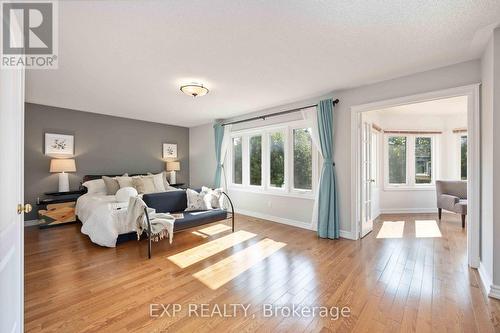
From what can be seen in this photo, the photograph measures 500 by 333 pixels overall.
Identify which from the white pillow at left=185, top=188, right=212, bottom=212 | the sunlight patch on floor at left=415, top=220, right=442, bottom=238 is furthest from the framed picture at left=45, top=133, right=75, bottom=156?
the sunlight patch on floor at left=415, top=220, right=442, bottom=238

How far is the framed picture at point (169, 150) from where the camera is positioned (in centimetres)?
635

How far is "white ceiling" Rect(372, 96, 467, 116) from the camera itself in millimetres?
4551

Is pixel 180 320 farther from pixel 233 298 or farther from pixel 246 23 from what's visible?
pixel 246 23

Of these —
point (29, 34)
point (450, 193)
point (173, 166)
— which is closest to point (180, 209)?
point (173, 166)

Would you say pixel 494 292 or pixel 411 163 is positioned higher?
pixel 411 163

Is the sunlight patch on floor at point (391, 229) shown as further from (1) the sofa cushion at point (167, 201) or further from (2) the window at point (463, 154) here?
(1) the sofa cushion at point (167, 201)

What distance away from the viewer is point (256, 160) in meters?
5.24

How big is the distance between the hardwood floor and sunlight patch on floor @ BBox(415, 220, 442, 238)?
6.6 inches

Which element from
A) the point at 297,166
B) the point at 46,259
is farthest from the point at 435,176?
the point at 46,259

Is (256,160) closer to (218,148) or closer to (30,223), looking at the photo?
(218,148)

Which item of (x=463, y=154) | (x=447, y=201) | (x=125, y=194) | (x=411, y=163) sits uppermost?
(x=463, y=154)

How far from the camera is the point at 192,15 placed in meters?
1.84

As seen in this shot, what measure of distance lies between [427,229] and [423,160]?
2.35 m

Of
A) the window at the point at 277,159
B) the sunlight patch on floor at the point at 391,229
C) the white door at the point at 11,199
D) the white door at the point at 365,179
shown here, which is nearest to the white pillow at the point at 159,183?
the window at the point at 277,159
